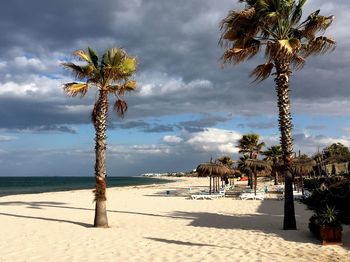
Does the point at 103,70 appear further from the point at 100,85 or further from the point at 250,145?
the point at 250,145

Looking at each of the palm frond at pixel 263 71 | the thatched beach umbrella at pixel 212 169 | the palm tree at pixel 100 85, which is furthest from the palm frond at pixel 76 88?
the thatched beach umbrella at pixel 212 169

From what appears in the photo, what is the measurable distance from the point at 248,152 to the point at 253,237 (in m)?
34.9

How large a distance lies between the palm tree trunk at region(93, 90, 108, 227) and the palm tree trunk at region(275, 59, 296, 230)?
19.7ft

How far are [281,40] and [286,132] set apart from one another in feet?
9.42

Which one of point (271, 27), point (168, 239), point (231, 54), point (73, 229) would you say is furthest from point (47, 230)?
point (271, 27)

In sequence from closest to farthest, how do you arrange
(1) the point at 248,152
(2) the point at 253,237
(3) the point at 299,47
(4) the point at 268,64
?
1. (2) the point at 253,237
2. (3) the point at 299,47
3. (4) the point at 268,64
4. (1) the point at 248,152

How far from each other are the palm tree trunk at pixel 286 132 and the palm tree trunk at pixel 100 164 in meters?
6.00

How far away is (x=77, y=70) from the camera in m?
14.6

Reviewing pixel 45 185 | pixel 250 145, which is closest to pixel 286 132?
pixel 250 145

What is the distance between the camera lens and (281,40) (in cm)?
1284

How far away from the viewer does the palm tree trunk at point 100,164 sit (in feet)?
47.2

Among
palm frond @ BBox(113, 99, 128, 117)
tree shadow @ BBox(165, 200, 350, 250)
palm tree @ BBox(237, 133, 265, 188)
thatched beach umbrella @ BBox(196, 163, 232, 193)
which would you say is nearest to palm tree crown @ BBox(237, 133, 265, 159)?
palm tree @ BBox(237, 133, 265, 188)

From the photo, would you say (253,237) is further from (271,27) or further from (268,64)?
(271,27)

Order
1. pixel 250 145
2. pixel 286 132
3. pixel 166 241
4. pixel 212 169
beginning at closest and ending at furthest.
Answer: pixel 166 241 < pixel 286 132 < pixel 212 169 < pixel 250 145
